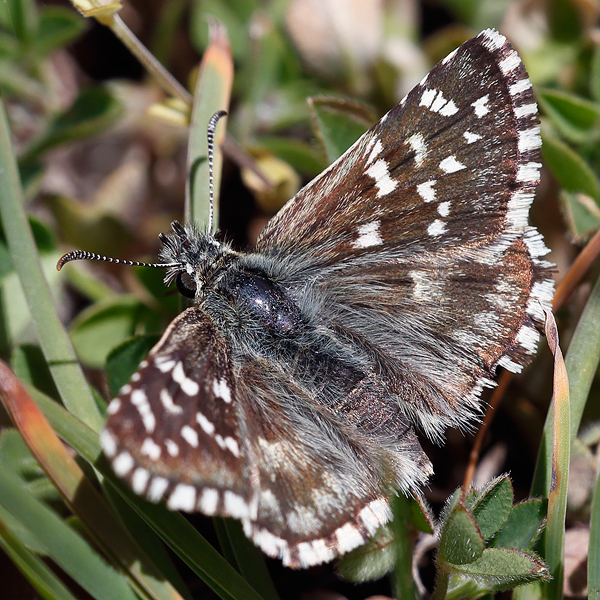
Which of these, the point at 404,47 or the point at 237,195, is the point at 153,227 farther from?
the point at 404,47

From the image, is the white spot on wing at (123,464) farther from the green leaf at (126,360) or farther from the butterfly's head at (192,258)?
the green leaf at (126,360)

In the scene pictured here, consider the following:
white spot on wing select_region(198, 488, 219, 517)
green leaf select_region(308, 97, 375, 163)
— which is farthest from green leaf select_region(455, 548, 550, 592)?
green leaf select_region(308, 97, 375, 163)

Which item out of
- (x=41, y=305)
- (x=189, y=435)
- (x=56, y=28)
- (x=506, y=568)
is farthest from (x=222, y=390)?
(x=56, y=28)

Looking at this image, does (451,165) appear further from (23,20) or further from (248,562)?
(23,20)

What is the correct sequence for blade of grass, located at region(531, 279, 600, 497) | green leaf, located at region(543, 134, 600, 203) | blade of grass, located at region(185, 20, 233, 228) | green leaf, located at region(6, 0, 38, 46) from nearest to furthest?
blade of grass, located at region(531, 279, 600, 497), blade of grass, located at region(185, 20, 233, 228), green leaf, located at region(543, 134, 600, 203), green leaf, located at region(6, 0, 38, 46)

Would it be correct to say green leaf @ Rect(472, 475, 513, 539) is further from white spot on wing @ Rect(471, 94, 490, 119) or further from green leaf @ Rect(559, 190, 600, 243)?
green leaf @ Rect(559, 190, 600, 243)

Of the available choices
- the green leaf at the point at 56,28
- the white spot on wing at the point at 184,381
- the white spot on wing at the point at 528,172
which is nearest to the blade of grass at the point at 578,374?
the white spot on wing at the point at 528,172
